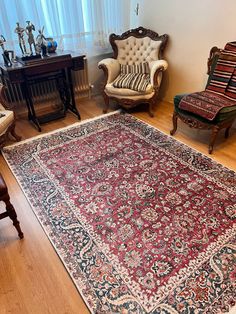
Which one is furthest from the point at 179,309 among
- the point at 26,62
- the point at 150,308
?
the point at 26,62

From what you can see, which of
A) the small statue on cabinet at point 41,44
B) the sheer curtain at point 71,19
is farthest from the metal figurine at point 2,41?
the small statue on cabinet at point 41,44

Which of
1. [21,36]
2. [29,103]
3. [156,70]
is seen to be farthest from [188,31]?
[29,103]

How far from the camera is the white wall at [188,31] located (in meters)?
2.71

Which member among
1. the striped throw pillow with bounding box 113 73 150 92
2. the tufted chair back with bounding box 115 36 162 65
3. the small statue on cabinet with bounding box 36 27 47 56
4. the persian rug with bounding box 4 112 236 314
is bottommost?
the persian rug with bounding box 4 112 236 314

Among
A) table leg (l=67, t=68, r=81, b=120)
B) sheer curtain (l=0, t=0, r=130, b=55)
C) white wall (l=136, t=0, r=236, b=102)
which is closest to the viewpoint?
white wall (l=136, t=0, r=236, b=102)

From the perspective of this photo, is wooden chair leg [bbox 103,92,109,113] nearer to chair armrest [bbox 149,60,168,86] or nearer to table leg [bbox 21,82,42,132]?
chair armrest [bbox 149,60,168,86]

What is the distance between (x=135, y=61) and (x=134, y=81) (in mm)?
576

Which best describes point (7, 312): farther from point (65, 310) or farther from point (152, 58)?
point (152, 58)

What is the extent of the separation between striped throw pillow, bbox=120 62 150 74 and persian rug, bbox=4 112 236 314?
3.49 feet

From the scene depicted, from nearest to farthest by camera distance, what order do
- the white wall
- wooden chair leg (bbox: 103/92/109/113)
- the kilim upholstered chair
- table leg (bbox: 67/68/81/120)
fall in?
the kilim upholstered chair, the white wall, table leg (bbox: 67/68/81/120), wooden chair leg (bbox: 103/92/109/113)

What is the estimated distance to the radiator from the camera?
3.23 meters

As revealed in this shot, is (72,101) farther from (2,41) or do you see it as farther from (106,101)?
(2,41)

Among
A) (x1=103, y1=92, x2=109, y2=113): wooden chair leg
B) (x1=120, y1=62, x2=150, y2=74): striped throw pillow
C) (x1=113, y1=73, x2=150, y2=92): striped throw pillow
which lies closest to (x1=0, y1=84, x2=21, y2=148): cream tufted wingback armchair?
(x1=103, y1=92, x2=109, y2=113): wooden chair leg

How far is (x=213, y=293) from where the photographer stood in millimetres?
1393
